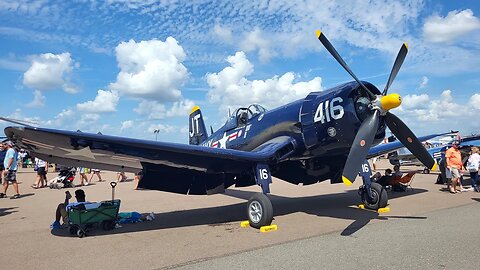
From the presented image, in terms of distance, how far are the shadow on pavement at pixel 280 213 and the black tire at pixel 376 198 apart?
0.27 m

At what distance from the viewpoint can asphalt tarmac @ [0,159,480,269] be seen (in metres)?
4.89

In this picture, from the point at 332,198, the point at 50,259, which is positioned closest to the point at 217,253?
the point at 50,259

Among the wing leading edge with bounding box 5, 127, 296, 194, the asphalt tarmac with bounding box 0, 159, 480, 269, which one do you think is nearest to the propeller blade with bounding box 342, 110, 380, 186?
the asphalt tarmac with bounding box 0, 159, 480, 269

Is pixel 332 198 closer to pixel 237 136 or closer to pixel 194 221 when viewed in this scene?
pixel 237 136

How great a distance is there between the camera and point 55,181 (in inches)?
656

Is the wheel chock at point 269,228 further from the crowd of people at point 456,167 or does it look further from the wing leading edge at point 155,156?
the crowd of people at point 456,167

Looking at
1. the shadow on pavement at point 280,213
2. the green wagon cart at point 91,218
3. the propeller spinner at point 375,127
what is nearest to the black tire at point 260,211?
the shadow on pavement at point 280,213

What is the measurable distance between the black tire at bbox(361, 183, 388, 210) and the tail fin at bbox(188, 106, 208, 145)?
7126 mm

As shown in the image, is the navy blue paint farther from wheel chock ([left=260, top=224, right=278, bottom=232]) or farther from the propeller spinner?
wheel chock ([left=260, top=224, right=278, bottom=232])

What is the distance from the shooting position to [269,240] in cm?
619

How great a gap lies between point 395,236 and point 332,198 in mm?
5691

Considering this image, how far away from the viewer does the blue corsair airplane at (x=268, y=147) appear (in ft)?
22.0

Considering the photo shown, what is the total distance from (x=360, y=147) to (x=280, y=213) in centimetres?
319

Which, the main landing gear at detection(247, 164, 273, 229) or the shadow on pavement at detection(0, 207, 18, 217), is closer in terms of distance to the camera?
the main landing gear at detection(247, 164, 273, 229)
